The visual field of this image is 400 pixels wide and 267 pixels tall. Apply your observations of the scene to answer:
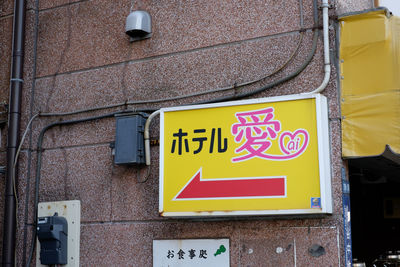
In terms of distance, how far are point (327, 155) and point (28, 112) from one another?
12.1 ft

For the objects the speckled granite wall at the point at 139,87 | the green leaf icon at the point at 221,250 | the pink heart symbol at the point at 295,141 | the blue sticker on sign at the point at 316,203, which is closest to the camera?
the blue sticker on sign at the point at 316,203

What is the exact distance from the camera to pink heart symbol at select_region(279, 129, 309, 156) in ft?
16.4

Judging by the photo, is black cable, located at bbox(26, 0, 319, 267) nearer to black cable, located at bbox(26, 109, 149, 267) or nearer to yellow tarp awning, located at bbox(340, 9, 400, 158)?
black cable, located at bbox(26, 109, 149, 267)

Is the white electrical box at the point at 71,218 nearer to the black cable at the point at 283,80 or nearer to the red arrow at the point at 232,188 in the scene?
the red arrow at the point at 232,188

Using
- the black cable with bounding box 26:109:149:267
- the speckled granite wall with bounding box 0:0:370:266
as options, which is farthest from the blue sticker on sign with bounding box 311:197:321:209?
the black cable with bounding box 26:109:149:267

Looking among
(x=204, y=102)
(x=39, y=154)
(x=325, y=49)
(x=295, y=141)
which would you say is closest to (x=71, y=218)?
(x=39, y=154)

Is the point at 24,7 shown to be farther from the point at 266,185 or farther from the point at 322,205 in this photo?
the point at 322,205

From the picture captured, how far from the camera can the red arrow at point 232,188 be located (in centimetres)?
503

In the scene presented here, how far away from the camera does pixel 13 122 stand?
6691 millimetres

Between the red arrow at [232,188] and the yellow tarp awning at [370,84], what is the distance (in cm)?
69

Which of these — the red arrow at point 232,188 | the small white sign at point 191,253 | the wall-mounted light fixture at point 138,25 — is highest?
the wall-mounted light fixture at point 138,25

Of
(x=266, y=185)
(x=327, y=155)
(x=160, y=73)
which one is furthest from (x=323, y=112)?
(x=160, y=73)

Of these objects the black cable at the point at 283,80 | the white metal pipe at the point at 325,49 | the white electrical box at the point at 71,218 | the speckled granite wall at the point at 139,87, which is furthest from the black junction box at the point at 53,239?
the white metal pipe at the point at 325,49

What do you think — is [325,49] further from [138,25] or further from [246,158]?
[138,25]
